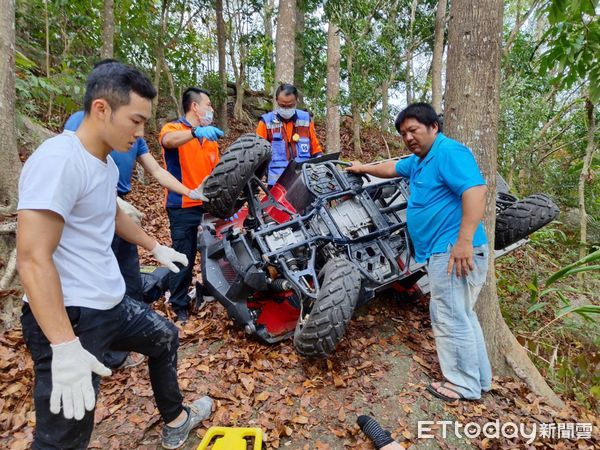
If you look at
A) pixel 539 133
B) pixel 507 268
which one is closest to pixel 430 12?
pixel 539 133

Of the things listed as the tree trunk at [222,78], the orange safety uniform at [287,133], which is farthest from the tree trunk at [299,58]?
the orange safety uniform at [287,133]

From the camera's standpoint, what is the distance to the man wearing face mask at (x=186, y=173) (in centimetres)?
380

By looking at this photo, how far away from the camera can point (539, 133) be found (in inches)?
328

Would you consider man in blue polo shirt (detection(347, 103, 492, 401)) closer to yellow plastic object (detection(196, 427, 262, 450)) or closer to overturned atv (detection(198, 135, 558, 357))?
overturned atv (detection(198, 135, 558, 357))

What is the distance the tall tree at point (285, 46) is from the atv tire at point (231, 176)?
3.15 metres

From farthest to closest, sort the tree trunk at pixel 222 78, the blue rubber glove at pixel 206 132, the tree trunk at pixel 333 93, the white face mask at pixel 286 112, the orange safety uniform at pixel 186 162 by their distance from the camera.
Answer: the tree trunk at pixel 222 78 → the tree trunk at pixel 333 93 → the white face mask at pixel 286 112 → the orange safety uniform at pixel 186 162 → the blue rubber glove at pixel 206 132

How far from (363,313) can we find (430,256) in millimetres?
1352

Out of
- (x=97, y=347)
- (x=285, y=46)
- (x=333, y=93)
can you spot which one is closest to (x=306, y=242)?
(x=97, y=347)

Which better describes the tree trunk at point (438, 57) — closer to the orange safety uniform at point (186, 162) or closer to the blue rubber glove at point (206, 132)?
the orange safety uniform at point (186, 162)

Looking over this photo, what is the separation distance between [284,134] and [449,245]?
111 inches

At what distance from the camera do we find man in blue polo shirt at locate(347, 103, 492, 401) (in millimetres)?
2781

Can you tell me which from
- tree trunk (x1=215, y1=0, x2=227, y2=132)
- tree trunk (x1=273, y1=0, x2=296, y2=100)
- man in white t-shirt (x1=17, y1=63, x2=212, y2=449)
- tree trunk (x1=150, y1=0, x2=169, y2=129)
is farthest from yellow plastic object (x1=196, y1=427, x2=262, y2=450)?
tree trunk (x1=215, y1=0, x2=227, y2=132)

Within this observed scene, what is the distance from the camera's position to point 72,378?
163cm

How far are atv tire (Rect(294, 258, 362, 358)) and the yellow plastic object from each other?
659 millimetres
